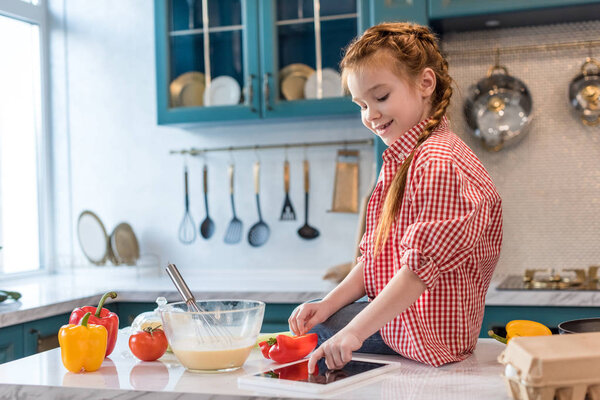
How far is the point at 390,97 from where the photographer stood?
1.31 m

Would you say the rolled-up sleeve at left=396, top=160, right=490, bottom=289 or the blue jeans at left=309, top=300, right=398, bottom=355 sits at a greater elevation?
the rolled-up sleeve at left=396, top=160, right=490, bottom=289

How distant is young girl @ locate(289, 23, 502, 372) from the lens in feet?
3.77

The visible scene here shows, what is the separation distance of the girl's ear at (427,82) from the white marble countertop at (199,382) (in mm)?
500

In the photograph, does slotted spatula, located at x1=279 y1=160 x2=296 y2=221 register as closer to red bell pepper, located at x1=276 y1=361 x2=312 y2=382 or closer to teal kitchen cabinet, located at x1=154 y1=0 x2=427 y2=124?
teal kitchen cabinet, located at x1=154 y1=0 x2=427 y2=124

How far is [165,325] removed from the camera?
1188 millimetres

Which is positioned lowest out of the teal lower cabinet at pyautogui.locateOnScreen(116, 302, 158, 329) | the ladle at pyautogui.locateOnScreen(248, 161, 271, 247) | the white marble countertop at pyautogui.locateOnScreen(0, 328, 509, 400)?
the teal lower cabinet at pyautogui.locateOnScreen(116, 302, 158, 329)

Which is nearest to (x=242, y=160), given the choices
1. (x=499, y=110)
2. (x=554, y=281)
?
(x=499, y=110)

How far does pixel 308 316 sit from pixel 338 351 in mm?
268

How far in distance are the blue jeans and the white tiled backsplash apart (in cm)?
161

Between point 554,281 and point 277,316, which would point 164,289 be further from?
point 554,281

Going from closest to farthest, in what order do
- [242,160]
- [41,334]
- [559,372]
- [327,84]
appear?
[559,372] < [41,334] < [327,84] < [242,160]

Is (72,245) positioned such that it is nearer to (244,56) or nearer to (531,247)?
(244,56)

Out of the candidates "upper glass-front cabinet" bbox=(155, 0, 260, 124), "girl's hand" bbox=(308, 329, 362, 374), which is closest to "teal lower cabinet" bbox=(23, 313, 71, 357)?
"upper glass-front cabinet" bbox=(155, 0, 260, 124)

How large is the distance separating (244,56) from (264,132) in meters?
0.39
